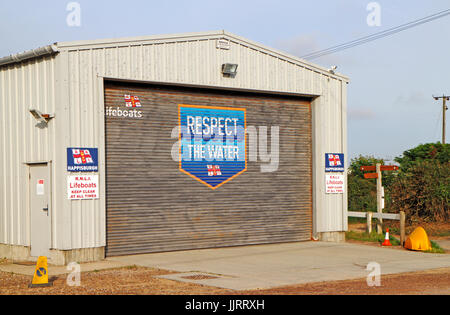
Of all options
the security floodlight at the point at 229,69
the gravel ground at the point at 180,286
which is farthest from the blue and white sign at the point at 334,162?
the gravel ground at the point at 180,286

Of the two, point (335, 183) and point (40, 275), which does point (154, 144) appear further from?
point (335, 183)

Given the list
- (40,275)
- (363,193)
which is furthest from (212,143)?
(363,193)

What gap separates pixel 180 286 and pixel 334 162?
1000cm

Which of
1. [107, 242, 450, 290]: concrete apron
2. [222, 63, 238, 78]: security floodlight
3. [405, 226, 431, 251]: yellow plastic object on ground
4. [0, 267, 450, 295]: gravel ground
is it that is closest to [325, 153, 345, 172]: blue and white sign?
[107, 242, 450, 290]: concrete apron

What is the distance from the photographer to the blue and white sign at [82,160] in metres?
14.8

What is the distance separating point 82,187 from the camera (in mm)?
14891

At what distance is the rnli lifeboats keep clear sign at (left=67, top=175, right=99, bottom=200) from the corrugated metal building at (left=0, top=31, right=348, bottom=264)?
0.13 metres

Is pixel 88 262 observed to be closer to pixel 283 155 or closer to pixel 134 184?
pixel 134 184

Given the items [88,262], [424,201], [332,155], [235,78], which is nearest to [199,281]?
[88,262]

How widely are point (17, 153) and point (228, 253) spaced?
607 centimetres

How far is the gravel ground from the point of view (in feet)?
34.0

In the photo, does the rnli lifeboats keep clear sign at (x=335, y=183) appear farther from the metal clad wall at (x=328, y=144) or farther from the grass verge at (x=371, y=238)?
the grass verge at (x=371, y=238)

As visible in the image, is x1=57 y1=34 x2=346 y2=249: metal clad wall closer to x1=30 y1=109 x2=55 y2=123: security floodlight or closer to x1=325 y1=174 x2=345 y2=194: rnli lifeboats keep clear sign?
x1=325 y1=174 x2=345 y2=194: rnli lifeboats keep clear sign

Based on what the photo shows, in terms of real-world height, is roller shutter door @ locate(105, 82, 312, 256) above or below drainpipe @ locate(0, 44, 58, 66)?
below
